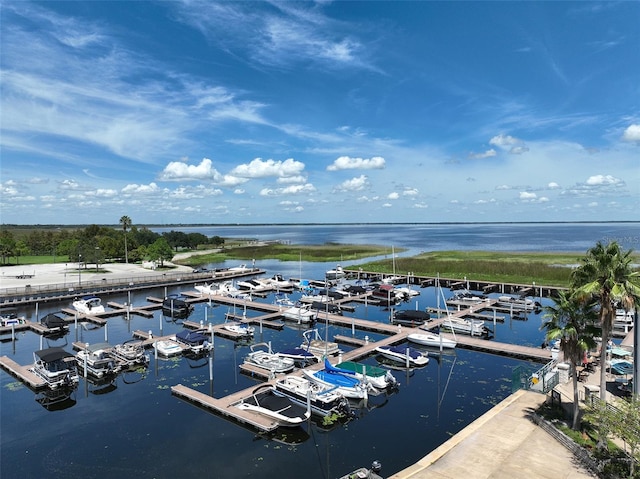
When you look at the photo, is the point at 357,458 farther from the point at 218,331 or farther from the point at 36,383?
the point at 218,331

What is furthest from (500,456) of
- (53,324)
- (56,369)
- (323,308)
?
(53,324)

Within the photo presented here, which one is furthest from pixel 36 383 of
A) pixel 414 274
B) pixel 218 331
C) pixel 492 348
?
pixel 414 274

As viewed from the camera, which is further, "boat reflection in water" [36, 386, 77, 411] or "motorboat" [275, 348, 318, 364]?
"motorboat" [275, 348, 318, 364]

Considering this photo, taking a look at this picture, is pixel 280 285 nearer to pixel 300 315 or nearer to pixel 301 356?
pixel 300 315

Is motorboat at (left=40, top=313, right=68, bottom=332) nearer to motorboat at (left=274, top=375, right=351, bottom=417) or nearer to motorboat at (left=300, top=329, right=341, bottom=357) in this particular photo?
motorboat at (left=300, top=329, right=341, bottom=357)

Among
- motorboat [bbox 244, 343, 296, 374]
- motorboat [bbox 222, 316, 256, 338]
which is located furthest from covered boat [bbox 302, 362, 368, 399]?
motorboat [bbox 222, 316, 256, 338]

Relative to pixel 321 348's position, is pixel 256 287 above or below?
above

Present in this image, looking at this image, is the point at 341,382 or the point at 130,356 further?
the point at 130,356
